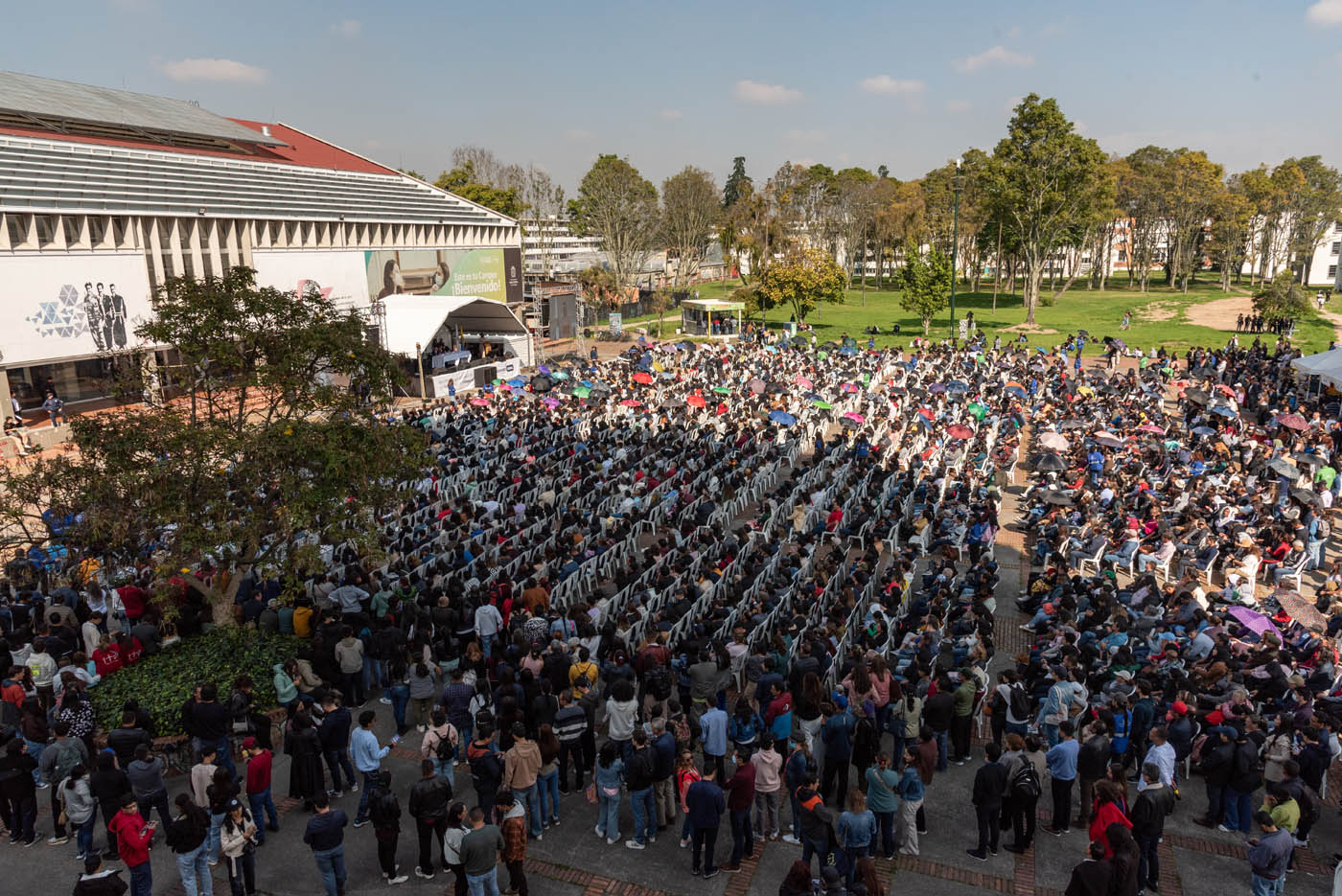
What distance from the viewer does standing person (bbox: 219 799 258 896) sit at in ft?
22.4

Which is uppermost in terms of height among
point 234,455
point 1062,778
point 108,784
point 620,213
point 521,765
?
point 620,213

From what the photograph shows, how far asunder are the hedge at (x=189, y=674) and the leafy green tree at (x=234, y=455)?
2.73 feet

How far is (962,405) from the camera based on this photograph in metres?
23.6

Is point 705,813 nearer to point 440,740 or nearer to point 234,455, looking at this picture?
point 440,740

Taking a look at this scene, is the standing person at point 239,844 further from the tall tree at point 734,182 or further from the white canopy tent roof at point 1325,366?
the tall tree at point 734,182

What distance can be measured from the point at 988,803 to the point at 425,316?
100 ft

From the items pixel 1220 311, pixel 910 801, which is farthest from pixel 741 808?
pixel 1220 311

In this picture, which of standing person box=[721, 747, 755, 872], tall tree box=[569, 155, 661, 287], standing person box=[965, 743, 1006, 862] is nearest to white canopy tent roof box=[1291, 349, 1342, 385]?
standing person box=[965, 743, 1006, 862]

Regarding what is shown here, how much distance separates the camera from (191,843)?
6707mm

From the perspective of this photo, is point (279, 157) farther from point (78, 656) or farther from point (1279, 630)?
point (1279, 630)

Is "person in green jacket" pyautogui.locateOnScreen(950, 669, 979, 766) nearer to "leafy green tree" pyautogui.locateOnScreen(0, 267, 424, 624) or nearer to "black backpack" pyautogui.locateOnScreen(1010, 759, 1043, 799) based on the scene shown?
"black backpack" pyautogui.locateOnScreen(1010, 759, 1043, 799)

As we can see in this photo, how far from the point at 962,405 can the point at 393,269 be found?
30.0 metres

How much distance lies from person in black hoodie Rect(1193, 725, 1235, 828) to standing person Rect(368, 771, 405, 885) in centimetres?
763

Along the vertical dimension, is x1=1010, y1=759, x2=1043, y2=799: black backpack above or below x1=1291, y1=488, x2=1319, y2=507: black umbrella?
below
